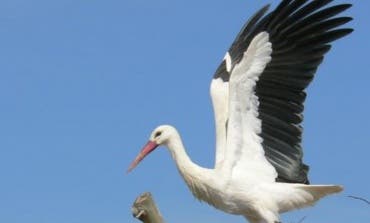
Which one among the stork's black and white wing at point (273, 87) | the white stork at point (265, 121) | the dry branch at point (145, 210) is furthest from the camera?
the stork's black and white wing at point (273, 87)

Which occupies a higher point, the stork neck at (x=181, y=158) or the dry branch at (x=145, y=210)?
the stork neck at (x=181, y=158)

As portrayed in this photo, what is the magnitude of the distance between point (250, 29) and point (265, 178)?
1.36m

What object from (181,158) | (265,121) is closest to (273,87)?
(265,121)

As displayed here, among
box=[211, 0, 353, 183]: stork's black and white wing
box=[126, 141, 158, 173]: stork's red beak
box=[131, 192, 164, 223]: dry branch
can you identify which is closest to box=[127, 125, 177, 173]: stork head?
box=[126, 141, 158, 173]: stork's red beak

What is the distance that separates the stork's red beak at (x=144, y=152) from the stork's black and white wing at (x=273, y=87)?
56cm

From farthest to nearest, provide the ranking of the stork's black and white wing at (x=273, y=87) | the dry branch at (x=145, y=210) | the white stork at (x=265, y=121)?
1. the stork's black and white wing at (x=273, y=87)
2. the white stork at (x=265, y=121)
3. the dry branch at (x=145, y=210)

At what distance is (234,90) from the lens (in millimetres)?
8312

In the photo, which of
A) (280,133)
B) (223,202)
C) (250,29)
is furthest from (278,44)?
(223,202)

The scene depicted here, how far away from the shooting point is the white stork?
8.11 m

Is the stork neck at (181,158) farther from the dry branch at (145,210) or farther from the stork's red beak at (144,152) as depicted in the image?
the dry branch at (145,210)

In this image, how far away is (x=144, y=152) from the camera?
8438 mm

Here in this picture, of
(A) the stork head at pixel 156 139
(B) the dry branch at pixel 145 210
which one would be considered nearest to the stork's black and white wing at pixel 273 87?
(A) the stork head at pixel 156 139

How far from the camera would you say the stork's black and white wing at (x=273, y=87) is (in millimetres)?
8367

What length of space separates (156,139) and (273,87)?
1.11 m
